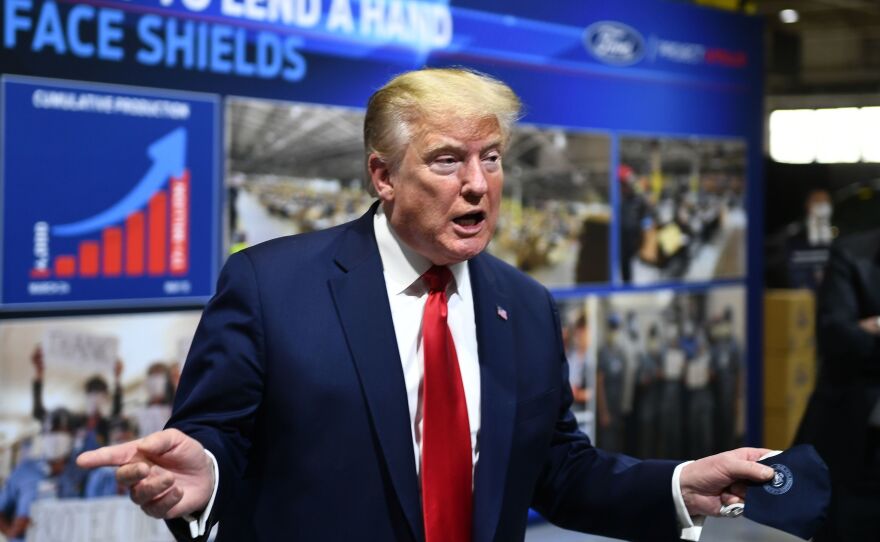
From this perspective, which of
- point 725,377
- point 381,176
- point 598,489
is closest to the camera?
point 381,176

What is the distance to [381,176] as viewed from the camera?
217 cm

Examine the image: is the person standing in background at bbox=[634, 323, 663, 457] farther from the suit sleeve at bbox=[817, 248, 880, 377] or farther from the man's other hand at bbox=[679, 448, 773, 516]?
Result: the man's other hand at bbox=[679, 448, 773, 516]

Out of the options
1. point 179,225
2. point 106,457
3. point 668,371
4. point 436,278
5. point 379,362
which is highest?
point 179,225

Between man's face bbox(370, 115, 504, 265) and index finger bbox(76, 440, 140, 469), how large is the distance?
2.16 feet

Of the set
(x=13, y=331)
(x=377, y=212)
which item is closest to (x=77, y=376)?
(x=13, y=331)

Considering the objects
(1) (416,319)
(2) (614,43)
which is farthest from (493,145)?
(2) (614,43)

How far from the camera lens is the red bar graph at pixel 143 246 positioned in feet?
14.1

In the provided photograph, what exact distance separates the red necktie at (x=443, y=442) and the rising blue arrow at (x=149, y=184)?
8.10 feet

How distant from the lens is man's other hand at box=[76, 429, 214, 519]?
1.71 metres

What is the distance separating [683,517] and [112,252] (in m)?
2.75

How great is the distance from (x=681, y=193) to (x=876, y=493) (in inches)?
117

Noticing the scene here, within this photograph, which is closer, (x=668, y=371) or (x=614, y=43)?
(x=614, y=43)

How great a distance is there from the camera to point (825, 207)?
30.4 ft

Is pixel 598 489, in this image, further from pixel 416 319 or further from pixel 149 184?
pixel 149 184
